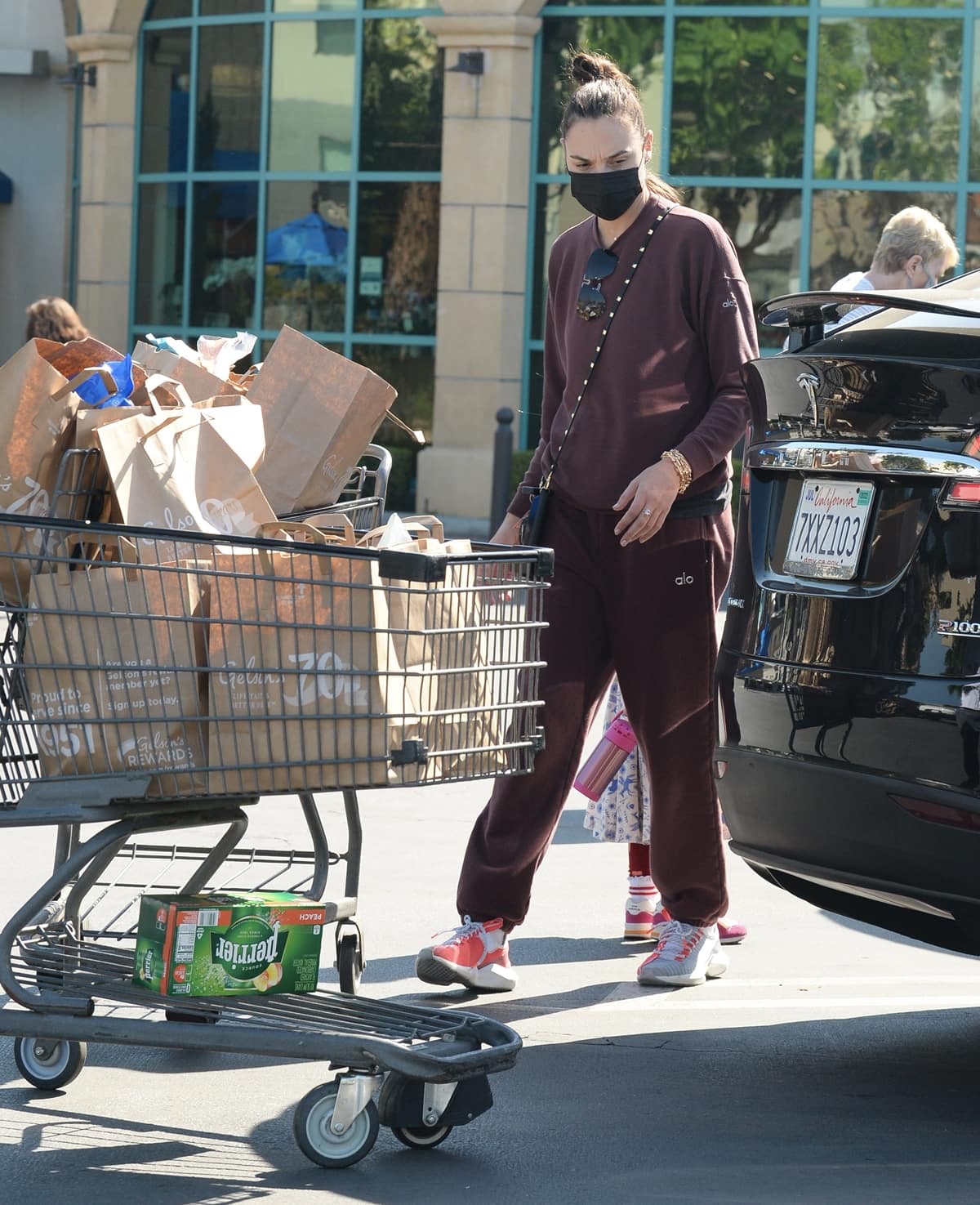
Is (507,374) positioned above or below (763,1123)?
above

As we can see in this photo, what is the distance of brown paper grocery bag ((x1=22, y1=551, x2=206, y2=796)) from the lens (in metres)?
3.50

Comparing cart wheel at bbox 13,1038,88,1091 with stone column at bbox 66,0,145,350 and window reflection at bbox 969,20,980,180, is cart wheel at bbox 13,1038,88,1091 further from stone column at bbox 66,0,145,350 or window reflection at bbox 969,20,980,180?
stone column at bbox 66,0,145,350

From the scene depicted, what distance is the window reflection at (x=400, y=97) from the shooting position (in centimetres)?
1738

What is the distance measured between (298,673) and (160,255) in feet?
55.0

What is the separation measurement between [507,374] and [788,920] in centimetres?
1154

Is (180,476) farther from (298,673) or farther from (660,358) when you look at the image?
(660,358)

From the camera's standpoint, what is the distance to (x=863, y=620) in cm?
379

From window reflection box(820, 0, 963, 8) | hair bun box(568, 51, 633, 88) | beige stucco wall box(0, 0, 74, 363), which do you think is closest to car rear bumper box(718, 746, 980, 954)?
hair bun box(568, 51, 633, 88)

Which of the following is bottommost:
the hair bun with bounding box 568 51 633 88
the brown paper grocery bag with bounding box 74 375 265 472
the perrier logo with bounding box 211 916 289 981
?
the perrier logo with bounding box 211 916 289 981

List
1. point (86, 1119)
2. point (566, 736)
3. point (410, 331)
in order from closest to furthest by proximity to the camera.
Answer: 1. point (86, 1119)
2. point (566, 736)
3. point (410, 331)

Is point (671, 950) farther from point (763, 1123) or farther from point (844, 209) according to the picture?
point (844, 209)

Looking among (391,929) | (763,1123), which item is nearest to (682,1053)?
(763,1123)

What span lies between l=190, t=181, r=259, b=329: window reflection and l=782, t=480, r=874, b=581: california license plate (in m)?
15.0

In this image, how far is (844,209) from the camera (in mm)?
16297
